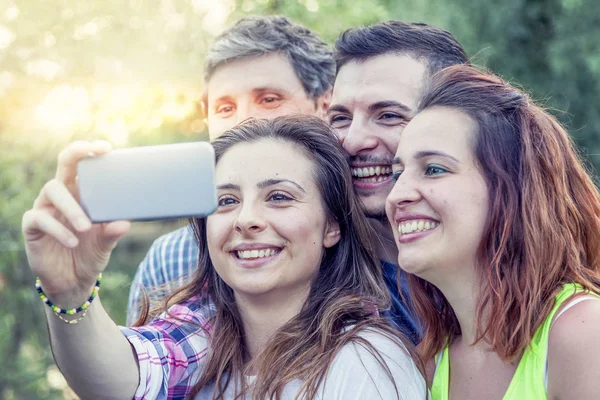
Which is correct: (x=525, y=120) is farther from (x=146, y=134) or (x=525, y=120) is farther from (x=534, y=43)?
(x=534, y=43)

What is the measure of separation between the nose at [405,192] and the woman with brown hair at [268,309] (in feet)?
0.97

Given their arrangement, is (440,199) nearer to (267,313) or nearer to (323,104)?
(267,313)

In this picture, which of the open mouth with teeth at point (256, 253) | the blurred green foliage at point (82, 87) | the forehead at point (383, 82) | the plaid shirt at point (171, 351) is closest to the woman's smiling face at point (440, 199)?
the open mouth with teeth at point (256, 253)

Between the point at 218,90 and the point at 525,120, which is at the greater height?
the point at 218,90

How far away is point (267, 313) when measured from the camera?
2648 mm

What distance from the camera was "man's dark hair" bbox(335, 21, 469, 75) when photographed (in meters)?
3.23

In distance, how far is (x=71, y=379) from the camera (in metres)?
2.21

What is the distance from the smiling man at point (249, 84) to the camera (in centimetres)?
376

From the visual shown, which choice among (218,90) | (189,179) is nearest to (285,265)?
(189,179)

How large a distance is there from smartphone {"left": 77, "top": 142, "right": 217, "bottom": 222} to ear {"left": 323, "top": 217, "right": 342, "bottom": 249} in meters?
1.04

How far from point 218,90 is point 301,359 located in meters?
1.73

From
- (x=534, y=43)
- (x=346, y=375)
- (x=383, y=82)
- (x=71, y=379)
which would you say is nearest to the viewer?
(x=71, y=379)

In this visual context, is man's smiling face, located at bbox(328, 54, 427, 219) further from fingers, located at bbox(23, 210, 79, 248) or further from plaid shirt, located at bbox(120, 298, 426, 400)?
fingers, located at bbox(23, 210, 79, 248)

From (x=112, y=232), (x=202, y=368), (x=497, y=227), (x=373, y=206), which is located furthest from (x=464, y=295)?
(x=112, y=232)
